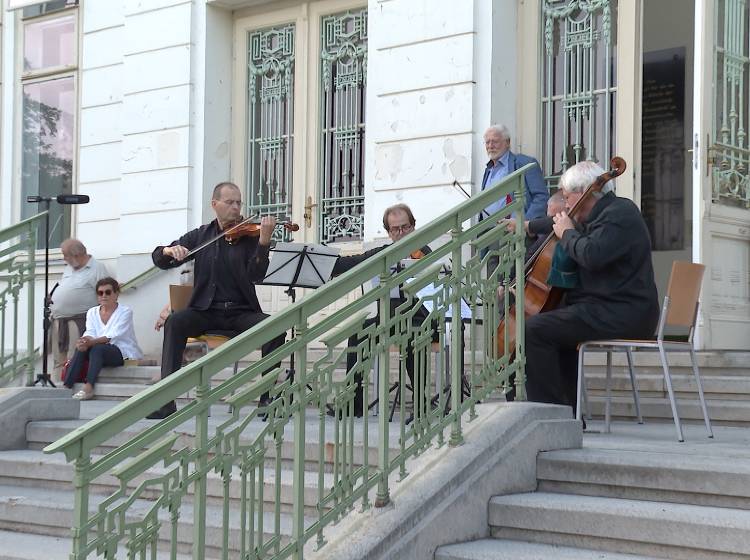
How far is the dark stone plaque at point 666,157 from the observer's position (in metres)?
9.80

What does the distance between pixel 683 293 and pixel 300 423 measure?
2419mm

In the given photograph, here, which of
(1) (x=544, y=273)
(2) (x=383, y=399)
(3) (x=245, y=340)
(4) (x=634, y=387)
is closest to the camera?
(3) (x=245, y=340)

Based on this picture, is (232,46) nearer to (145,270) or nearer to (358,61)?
(358,61)

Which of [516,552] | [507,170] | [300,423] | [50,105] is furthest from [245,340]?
[50,105]

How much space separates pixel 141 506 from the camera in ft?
17.4

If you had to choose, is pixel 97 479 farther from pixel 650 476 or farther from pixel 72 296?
pixel 72 296

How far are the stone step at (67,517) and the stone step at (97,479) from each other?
0.15 ft

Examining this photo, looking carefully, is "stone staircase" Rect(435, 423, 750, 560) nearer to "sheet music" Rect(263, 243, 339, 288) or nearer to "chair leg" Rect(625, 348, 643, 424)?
"chair leg" Rect(625, 348, 643, 424)

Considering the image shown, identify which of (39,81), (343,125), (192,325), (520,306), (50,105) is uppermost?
(39,81)

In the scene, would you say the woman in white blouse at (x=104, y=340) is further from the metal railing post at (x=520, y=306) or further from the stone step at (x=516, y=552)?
the stone step at (x=516, y=552)

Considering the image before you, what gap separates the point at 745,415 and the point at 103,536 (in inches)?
142

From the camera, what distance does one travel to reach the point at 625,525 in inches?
164

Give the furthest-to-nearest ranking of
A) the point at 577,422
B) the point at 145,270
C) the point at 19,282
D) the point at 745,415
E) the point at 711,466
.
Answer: the point at 145,270, the point at 19,282, the point at 745,415, the point at 577,422, the point at 711,466

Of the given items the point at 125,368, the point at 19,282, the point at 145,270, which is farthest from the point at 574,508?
the point at 145,270
